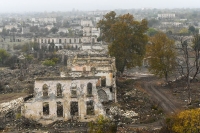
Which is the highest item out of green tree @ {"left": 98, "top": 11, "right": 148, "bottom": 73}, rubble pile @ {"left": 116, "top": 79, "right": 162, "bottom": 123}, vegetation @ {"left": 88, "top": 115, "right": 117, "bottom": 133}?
green tree @ {"left": 98, "top": 11, "right": 148, "bottom": 73}

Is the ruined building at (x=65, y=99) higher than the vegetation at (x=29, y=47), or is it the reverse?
the ruined building at (x=65, y=99)

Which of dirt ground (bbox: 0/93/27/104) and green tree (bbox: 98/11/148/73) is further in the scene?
green tree (bbox: 98/11/148/73)

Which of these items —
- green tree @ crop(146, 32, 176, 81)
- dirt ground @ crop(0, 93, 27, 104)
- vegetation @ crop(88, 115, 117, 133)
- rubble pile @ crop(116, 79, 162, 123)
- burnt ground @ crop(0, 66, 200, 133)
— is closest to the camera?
vegetation @ crop(88, 115, 117, 133)

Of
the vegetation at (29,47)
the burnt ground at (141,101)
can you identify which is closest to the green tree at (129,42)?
the burnt ground at (141,101)

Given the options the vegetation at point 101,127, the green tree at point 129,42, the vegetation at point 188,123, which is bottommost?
the vegetation at point 101,127

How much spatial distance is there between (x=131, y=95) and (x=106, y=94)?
3.33 meters

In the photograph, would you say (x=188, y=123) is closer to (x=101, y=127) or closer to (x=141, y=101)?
(x=101, y=127)

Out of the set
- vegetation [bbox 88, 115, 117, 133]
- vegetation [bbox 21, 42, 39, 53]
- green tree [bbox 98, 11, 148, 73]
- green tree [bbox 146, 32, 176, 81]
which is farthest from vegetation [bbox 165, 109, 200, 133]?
vegetation [bbox 21, 42, 39, 53]

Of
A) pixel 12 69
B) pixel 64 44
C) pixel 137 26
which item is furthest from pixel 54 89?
pixel 64 44

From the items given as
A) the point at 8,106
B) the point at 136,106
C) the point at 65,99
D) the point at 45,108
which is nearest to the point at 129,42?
the point at 136,106

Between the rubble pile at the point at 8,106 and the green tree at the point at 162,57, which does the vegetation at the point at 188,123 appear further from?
the green tree at the point at 162,57

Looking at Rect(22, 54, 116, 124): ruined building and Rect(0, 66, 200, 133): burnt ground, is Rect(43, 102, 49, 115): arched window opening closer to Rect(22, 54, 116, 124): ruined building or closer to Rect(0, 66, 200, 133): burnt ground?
Rect(22, 54, 116, 124): ruined building

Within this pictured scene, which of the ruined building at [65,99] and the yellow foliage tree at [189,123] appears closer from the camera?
the yellow foliage tree at [189,123]

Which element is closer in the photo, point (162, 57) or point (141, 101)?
point (141, 101)
